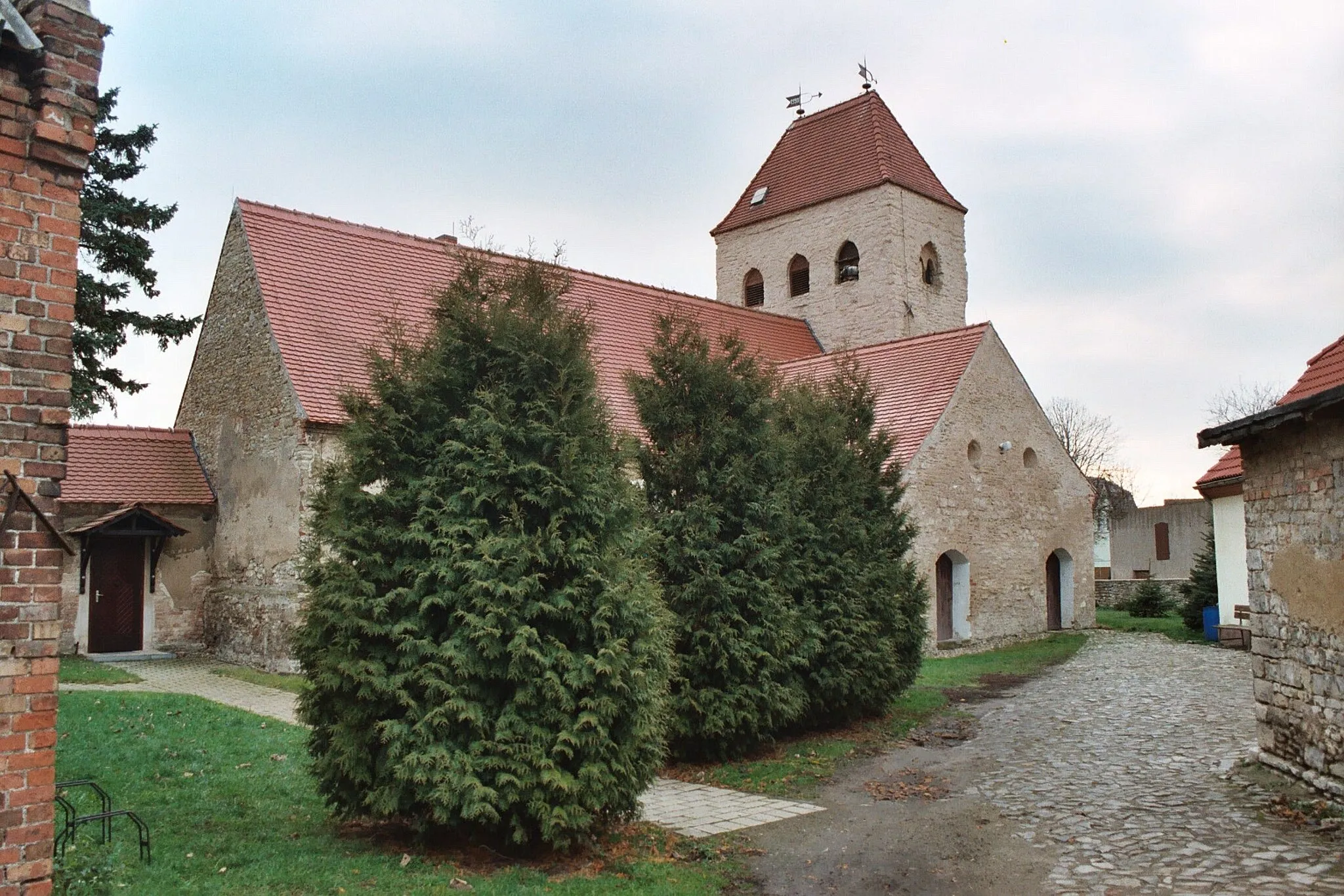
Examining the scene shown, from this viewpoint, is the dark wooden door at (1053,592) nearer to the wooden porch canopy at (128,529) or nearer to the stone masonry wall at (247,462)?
the stone masonry wall at (247,462)

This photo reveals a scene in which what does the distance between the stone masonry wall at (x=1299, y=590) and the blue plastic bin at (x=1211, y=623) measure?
1316cm

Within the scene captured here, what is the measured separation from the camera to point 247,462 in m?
16.8

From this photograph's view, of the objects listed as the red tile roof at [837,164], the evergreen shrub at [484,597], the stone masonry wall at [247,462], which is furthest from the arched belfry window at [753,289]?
the evergreen shrub at [484,597]

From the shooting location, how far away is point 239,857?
6.00 m

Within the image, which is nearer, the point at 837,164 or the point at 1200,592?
the point at 1200,592

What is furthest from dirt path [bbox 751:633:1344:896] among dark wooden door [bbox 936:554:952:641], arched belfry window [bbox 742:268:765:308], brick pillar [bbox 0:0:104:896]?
arched belfry window [bbox 742:268:765:308]

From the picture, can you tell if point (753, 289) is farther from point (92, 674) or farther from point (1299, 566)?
point (1299, 566)

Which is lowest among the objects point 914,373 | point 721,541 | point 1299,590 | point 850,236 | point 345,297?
point 1299,590

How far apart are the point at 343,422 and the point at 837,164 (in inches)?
812

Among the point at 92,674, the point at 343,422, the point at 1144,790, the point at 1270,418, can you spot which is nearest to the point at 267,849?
the point at 1144,790

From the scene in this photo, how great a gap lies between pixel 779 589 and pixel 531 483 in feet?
13.9

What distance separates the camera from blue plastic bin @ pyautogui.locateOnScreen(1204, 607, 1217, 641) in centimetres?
2045

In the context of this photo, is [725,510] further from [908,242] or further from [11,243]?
[908,242]

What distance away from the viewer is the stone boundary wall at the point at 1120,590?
31.3 m
